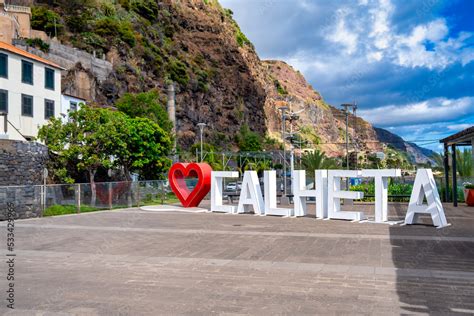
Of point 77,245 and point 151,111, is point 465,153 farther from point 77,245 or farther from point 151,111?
point 151,111

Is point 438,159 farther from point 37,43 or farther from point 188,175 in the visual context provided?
point 37,43

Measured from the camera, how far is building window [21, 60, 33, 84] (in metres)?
36.6

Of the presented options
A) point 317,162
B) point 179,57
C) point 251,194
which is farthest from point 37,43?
point 179,57

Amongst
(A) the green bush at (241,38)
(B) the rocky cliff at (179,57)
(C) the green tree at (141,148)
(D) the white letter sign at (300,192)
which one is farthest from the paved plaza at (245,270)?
(A) the green bush at (241,38)

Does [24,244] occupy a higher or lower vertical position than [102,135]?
lower

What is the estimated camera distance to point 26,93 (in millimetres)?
36844

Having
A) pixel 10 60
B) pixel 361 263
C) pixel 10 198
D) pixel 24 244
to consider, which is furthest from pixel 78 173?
pixel 361 263

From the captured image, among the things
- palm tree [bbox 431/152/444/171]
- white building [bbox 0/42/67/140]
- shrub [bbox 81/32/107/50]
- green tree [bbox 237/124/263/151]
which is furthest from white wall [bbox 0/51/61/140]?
green tree [bbox 237/124/263/151]

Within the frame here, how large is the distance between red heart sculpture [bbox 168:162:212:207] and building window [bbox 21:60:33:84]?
58.8ft

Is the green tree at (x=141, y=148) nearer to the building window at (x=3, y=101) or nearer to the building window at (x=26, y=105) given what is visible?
the building window at (x=26, y=105)

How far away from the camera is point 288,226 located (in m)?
17.6

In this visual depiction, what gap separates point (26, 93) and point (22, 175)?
11346 mm

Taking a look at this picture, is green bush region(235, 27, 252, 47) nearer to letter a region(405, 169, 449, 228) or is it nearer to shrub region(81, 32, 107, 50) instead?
shrub region(81, 32, 107, 50)

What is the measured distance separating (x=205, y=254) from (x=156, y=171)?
89.3 ft
